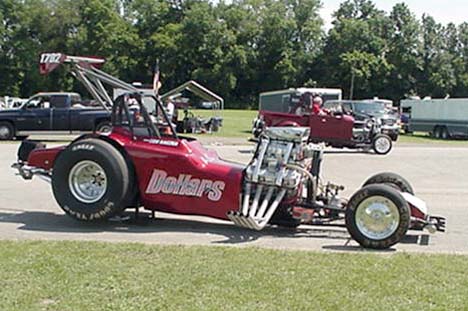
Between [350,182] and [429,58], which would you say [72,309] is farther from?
[429,58]

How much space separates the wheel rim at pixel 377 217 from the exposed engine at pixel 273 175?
2.63 ft

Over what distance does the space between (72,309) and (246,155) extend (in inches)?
593

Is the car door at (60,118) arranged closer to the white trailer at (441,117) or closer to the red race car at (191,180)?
the red race car at (191,180)

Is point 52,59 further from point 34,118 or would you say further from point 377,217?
point 34,118

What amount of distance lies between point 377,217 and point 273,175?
49.8 inches

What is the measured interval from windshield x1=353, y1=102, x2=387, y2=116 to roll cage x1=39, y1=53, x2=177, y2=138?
20954 mm

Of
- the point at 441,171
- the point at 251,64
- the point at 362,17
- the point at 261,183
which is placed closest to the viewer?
the point at 261,183

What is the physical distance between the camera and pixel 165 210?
783 centimetres

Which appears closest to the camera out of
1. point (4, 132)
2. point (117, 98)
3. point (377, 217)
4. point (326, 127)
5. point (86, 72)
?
point (377, 217)

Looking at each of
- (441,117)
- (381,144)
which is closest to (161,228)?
(381,144)

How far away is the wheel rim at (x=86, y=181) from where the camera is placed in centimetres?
783

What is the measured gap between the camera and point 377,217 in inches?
274

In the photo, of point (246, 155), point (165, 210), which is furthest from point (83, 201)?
point (246, 155)

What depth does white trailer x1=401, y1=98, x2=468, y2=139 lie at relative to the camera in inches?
1388
